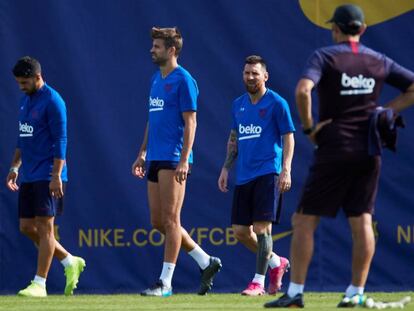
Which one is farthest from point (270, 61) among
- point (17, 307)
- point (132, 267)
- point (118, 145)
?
point (17, 307)

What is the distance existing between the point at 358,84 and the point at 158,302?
2654 millimetres

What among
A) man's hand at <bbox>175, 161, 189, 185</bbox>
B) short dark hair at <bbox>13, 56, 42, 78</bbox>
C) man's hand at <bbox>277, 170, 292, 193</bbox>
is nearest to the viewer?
man's hand at <bbox>175, 161, 189, 185</bbox>

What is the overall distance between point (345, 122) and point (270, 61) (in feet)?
13.4

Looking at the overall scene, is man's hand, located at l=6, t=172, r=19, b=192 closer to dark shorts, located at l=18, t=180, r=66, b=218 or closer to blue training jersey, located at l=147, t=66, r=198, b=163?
dark shorts, located at l=18, t=180, r=66, b=218

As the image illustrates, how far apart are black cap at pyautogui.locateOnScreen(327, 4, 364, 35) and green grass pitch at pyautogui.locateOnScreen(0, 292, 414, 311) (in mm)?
1828

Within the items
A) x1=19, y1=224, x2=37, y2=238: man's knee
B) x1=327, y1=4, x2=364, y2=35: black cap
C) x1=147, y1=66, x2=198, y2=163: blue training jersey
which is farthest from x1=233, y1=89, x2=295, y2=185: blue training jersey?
x1=327, y1=4, x2=364, y2=35: black cap

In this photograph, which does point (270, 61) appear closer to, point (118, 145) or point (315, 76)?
point (118, 145)

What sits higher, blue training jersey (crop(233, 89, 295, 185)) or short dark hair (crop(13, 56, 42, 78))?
short dark hair (crop(13, 56, 42, 78))

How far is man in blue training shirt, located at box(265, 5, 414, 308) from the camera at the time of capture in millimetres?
7496

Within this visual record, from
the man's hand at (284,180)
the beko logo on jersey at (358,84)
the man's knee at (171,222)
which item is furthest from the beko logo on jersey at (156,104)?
the beko logo on jersey at (358,84)

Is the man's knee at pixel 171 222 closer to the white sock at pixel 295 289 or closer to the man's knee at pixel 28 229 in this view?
the man's knee at pixel 28 229

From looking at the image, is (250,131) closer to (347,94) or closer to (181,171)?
(181,171)

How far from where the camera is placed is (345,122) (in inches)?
298

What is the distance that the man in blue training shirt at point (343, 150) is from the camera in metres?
7.50
